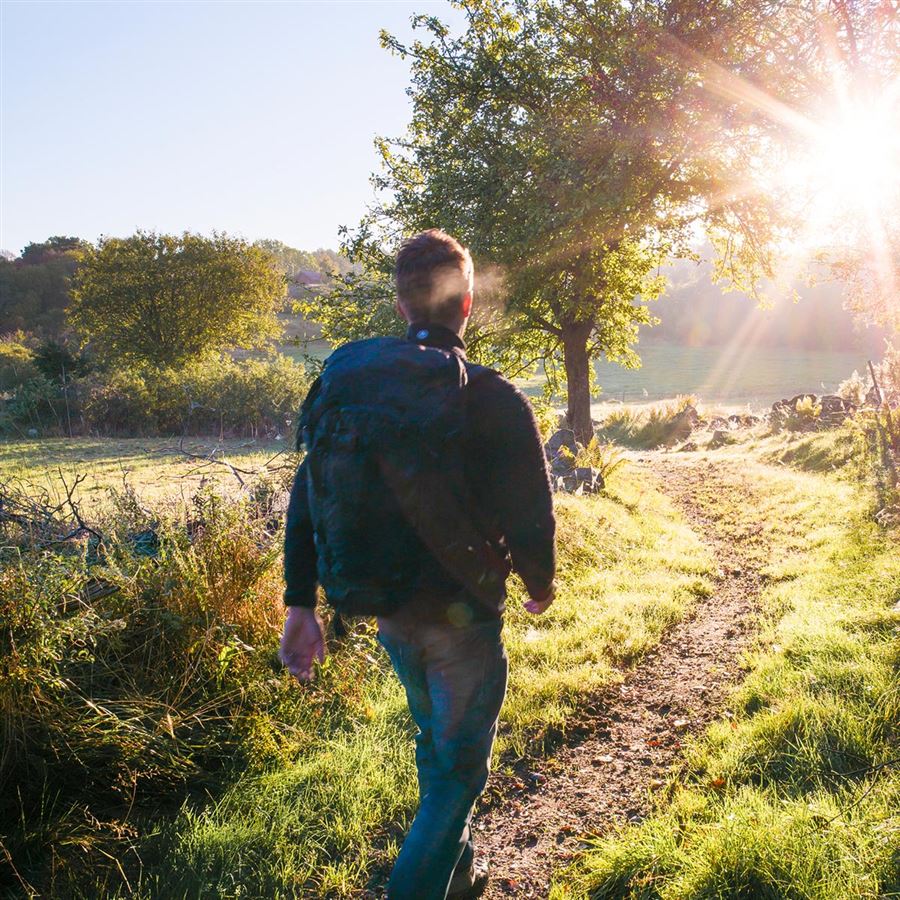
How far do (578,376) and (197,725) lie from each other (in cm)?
1407

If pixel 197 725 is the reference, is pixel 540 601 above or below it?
above

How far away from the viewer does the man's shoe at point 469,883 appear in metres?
2.80

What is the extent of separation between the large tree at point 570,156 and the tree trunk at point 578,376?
11 cm

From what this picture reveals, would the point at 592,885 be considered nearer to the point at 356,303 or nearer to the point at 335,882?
the point at 335,882

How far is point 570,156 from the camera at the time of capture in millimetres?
12219

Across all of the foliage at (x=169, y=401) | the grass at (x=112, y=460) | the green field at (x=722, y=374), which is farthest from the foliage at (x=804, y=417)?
the green field at (x=722, y=374)

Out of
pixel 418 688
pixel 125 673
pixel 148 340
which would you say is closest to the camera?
pixel 418 688

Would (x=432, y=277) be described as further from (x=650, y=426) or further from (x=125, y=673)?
(x=650, y=426)

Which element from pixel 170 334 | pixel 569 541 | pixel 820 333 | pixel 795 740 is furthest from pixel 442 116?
pixel 820 333

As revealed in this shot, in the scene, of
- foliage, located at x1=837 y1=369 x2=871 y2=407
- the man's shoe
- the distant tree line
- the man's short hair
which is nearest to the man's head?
the man's short hair

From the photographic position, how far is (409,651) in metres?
2.29

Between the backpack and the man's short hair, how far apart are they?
272 millimetres

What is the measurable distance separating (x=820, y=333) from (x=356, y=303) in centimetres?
7239

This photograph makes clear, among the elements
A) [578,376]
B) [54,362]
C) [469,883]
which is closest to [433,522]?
[469,883]
